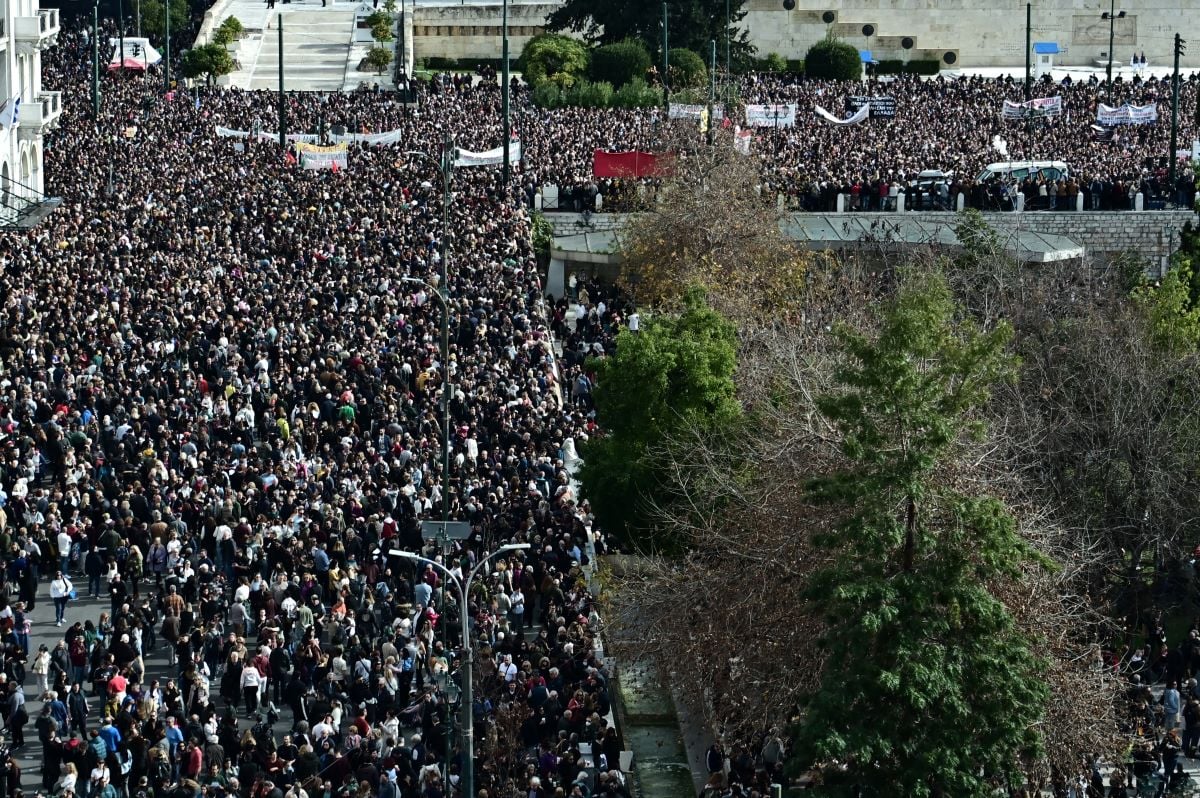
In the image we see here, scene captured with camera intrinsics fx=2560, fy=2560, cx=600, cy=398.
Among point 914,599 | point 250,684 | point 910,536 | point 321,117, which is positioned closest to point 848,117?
point 321,117

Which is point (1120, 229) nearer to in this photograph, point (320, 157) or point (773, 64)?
point (320, 157)

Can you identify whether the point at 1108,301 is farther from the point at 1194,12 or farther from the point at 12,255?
the point at 1194,12

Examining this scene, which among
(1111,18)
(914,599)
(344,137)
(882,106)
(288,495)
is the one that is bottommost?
(288,495)

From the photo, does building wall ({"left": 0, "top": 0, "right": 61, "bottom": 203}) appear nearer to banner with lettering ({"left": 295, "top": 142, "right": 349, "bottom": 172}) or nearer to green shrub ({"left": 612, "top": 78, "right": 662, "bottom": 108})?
banner with lettering ({"left": 295, "top": 142, "right": 349, "bottom": 172})

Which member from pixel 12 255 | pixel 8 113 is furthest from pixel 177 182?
pixel 12 255

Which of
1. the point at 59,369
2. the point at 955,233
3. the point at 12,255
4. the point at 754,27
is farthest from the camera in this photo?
the point at 754,27

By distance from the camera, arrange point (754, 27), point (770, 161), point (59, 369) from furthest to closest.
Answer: point (754, 27) → point (770, 161) → point (59, 369)
